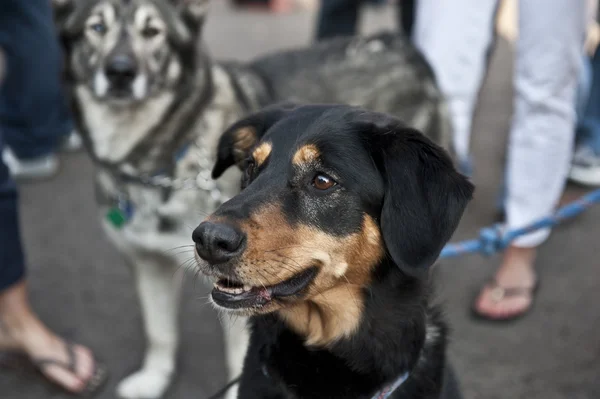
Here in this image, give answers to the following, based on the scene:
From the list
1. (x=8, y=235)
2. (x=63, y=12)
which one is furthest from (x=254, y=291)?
(x=63, y=12)

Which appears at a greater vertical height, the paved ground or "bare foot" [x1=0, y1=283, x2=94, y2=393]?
"bare foot" [x1=0, y1=283, x2=94, y2=393]

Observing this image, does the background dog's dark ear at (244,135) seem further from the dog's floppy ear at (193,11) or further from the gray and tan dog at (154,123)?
the dog's floppy ear at (193,11)

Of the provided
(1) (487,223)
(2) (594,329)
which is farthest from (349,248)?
(1) (487,223)

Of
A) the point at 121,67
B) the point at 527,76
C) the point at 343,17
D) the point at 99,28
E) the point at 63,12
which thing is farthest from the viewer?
the point at 343,17

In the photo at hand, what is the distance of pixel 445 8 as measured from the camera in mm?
3443

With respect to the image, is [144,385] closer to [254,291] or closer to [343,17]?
[254,291]

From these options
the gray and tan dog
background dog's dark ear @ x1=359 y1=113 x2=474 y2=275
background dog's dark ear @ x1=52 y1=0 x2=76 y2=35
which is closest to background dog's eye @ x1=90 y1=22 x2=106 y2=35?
the gray and tan dog

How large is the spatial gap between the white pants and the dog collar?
1667 millimetres

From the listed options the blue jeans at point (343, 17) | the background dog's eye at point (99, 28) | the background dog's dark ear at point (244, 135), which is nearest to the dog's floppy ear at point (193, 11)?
the background dog's eye at point (99, 28)

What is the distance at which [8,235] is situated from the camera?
3066 mm

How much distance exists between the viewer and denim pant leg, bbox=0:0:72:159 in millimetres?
4555

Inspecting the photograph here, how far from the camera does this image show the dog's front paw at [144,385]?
10.7ft

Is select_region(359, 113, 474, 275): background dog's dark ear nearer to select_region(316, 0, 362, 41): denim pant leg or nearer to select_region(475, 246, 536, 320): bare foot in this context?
select_region(475, 246, 536, 320): bare foot

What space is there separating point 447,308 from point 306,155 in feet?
6.09
